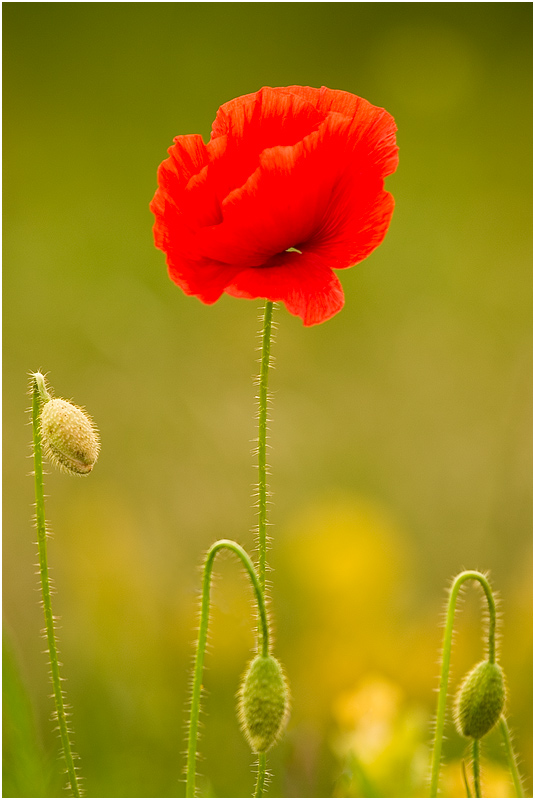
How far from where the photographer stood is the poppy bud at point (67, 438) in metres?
0.77

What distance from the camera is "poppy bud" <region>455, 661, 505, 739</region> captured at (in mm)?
759

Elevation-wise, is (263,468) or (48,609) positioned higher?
(263,468)

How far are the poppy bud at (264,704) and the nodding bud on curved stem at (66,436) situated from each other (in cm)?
21

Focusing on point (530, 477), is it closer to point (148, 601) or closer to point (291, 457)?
point (291, 457)

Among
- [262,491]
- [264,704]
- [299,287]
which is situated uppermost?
[299,287]

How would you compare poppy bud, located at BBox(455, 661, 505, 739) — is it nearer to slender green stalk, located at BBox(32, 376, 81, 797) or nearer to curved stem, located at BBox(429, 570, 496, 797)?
curved stem, located at BBox(429, 570, 496, 797)

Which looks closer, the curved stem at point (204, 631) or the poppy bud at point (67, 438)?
the curved stem at point (204, 631)

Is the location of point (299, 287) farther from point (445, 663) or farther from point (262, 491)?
point (445, 663)

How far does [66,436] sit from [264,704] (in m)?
0.26

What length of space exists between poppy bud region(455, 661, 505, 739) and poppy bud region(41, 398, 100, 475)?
35cm

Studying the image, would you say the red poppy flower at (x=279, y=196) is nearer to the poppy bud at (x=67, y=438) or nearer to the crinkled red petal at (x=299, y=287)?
the crinkled red petal at (x=299, y=287)

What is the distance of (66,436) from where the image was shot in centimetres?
77

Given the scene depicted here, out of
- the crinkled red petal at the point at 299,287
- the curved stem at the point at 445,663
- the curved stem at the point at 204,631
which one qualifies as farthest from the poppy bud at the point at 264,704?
the crinkled red petal at the point at 299,287

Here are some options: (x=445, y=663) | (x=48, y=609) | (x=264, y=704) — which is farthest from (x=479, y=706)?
(x=48, y=609)
